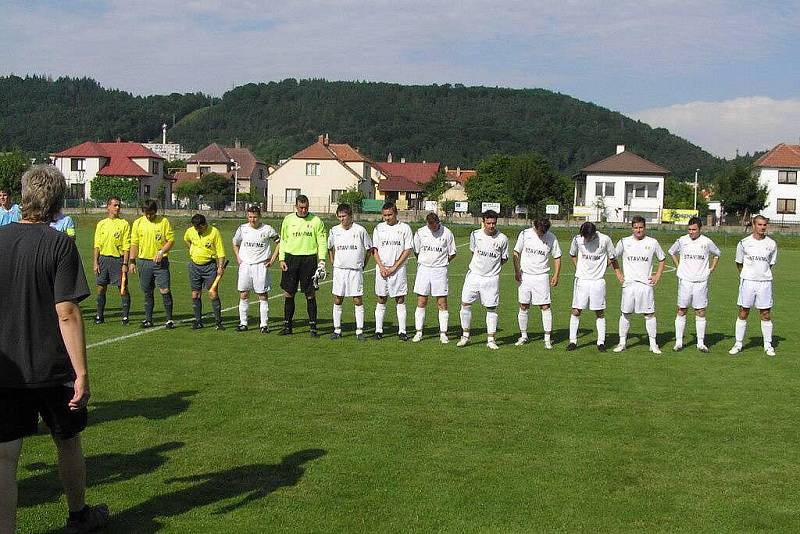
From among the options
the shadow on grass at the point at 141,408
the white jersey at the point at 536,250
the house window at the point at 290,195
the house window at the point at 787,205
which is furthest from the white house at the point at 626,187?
the shadow on grass at the point at 141,408

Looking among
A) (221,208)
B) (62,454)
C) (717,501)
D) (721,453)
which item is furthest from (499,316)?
(221,208)

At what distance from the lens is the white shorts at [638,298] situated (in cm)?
1273

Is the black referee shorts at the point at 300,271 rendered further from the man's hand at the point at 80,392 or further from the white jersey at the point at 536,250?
the man's hand at the point at 80,392

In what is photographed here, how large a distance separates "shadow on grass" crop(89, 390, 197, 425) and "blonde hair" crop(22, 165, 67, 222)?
3.72 metres

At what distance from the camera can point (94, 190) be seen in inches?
3263

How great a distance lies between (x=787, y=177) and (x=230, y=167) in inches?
2668

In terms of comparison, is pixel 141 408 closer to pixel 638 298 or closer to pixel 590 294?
pixel 590 294

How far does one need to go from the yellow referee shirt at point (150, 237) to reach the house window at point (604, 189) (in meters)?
74.5

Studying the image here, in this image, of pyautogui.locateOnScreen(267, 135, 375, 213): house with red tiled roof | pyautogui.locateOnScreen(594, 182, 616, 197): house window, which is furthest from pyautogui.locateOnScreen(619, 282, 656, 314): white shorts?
pyautogui.locateOnScreen(267, 135, 375, 213): house with red tiled roof

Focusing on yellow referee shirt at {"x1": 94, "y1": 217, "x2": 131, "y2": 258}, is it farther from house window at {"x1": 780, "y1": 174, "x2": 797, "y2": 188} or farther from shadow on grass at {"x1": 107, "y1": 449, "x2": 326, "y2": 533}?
house window at {"x1": 780, "y1": 174, "x2": 797, "y2": 188}

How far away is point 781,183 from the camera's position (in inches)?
3162

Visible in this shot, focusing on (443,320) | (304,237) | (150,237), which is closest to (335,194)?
(150,237)

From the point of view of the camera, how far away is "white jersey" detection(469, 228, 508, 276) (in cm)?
1283

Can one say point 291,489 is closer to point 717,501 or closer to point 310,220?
point 717,501
